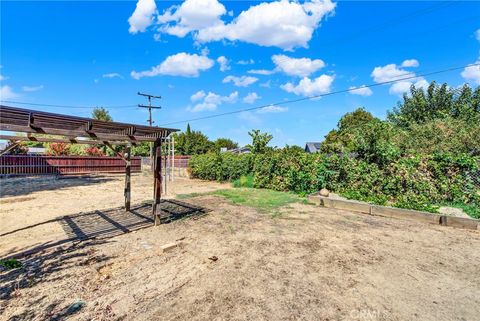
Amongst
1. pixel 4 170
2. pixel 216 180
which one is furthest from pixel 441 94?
pixel 4 170

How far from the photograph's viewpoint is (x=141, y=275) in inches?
149

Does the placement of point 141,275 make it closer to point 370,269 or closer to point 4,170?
point 370,269

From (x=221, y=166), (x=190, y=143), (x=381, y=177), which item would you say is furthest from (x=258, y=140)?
(x=190, y=143)

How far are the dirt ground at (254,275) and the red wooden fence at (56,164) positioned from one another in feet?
52.0

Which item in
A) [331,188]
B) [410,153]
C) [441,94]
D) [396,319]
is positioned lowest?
[396,319]

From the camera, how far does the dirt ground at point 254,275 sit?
2926 mm

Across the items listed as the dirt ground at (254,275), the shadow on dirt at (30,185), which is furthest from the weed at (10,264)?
the shadow on dirt at (30,185)

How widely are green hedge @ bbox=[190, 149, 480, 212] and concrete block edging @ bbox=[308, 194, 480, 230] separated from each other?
0.50 metres

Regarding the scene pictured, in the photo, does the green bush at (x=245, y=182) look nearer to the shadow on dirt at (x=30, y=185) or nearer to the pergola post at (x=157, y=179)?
the pergola post at (x=157, y=179)

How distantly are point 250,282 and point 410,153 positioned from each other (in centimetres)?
828

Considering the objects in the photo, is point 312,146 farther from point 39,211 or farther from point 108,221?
point 39,211

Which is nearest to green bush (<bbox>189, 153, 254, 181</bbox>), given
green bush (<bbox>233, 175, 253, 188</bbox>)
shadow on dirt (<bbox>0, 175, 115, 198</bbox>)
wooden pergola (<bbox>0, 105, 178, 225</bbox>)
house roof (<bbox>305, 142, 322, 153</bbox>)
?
green bush (<bbox>233, 175, 253, 188</bbox>)

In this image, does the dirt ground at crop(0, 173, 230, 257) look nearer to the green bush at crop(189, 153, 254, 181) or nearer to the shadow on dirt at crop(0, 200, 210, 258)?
the shadow on dirt at crop(0, 200, 210, 258)

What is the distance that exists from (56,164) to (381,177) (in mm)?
23461
